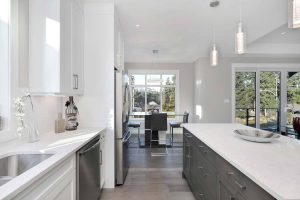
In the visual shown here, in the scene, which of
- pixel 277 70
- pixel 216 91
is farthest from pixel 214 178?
pixel 277 70

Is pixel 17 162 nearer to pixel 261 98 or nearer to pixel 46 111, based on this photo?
pixel 46 111

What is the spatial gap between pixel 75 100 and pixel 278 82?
6484 mm

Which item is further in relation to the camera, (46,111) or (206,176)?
(46,111)

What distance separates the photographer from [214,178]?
1.82 metres

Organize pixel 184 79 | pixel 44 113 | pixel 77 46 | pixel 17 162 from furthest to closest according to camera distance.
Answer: pixel 184 79 → pixel 77 46 → pixel 44 113 → pixel 17 162

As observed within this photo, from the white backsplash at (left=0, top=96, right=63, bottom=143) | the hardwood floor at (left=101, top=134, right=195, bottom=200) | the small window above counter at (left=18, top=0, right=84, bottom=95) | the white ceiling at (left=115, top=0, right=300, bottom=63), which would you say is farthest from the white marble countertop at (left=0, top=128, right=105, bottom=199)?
the white ceiling at (left=115, top=0, right=300, bottom=63)

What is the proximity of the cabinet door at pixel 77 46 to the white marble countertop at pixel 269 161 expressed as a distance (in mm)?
1667

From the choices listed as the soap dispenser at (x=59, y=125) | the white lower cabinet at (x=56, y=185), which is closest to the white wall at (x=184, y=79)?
the soap dispenser at (x=59, y=125)

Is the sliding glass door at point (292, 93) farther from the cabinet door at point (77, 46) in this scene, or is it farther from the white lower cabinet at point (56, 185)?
the white lower cabinet at point (56, 185)

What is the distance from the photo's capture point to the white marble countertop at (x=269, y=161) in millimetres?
963

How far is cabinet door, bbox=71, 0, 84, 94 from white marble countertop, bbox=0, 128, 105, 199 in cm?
71

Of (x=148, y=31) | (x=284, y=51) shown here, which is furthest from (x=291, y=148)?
(x=284, y=51)

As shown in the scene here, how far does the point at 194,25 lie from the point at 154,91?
147 inches

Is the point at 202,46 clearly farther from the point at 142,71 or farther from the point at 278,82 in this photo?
the point at 278,82
